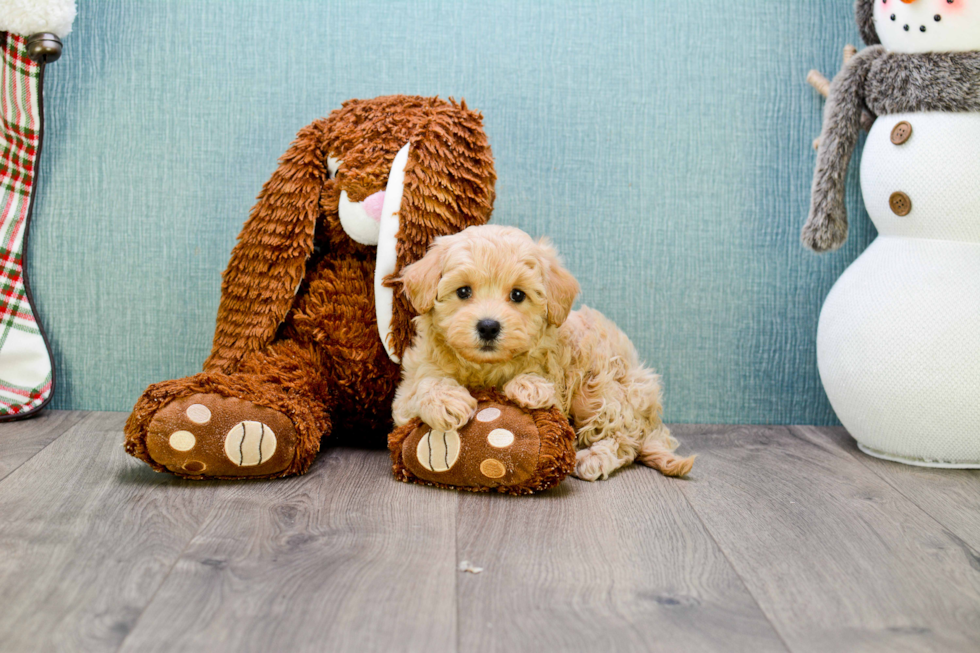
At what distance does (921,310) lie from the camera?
1673 mm

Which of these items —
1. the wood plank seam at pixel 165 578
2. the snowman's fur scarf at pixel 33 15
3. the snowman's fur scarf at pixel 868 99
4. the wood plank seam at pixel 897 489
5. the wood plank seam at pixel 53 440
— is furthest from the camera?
the snowman's fur scarf at pixel 33 15

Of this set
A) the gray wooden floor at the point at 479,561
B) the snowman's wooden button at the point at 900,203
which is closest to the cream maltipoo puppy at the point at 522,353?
the gray wooden floor at the point at 479,561

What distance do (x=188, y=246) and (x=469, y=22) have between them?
34.5 inches

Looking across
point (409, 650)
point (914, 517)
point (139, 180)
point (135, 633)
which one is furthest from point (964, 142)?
point (139, 180)

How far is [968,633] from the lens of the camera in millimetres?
996

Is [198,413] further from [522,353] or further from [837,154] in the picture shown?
[837,154]

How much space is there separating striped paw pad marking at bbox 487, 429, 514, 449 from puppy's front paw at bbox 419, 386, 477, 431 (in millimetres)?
54

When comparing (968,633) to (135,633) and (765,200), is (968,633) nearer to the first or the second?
(135,633)

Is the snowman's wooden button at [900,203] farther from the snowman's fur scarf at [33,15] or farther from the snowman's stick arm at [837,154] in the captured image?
the snowman's fur scarf at [33,15]

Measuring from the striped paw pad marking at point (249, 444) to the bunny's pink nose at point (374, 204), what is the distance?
0.46m

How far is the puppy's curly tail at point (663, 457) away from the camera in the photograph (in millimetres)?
1587

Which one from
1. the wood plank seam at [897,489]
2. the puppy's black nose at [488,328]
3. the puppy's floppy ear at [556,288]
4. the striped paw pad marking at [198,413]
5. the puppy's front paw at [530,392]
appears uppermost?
the puppy's floppy ear at [556,288]

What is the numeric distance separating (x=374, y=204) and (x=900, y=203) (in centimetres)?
111

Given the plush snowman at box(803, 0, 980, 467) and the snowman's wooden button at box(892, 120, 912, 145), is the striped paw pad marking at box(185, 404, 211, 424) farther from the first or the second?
the snowman's wooden button at box(892, 120, 912, 145)
